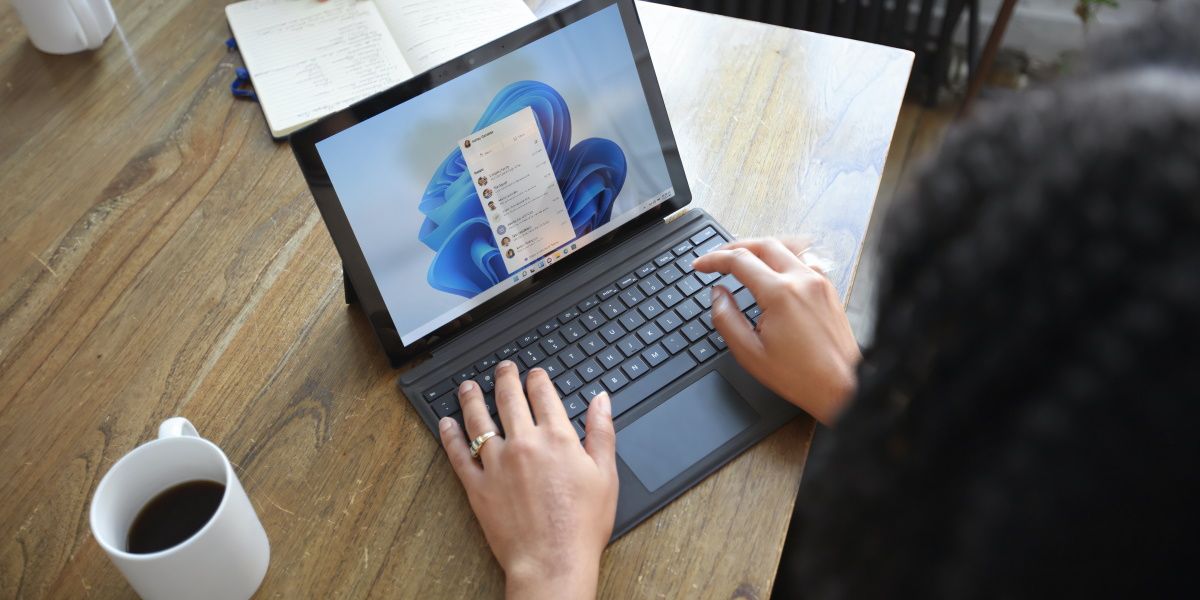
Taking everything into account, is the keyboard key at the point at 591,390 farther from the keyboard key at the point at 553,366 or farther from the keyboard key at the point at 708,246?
the keyboard key at the point at 708,246

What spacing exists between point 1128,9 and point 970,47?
12.6 inches

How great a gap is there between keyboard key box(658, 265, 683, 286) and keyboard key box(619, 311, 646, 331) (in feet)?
0.17

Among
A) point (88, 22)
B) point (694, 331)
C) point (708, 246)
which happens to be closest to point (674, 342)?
point (694, 331)

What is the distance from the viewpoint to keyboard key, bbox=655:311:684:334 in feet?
2.71

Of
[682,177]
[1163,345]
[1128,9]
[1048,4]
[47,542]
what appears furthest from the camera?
[1048,4]

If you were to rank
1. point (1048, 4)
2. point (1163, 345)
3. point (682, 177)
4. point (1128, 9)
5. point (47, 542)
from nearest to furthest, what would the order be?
point (1163, 345) → point (47, 542) → point (682, 177) → point (1128, 9) → point (1048, 4)

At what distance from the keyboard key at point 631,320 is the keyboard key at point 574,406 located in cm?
9

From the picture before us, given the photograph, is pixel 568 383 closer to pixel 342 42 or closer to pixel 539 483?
pixel 539 483

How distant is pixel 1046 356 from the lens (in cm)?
24

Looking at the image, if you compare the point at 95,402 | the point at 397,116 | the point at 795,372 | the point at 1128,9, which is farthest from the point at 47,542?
the point at 1128,9

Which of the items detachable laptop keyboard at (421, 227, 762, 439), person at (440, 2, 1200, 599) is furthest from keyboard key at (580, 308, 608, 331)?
person at (440, 2, 1200, 599)

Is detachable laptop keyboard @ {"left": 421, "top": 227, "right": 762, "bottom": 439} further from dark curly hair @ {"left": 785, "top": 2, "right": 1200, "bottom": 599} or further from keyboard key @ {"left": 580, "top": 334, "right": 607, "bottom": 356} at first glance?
dark curly hair @ {"left": 785, "top": 2, "right": 1200, "bottom": 599}

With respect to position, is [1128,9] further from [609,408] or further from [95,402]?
[95,402]

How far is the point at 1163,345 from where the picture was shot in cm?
22
